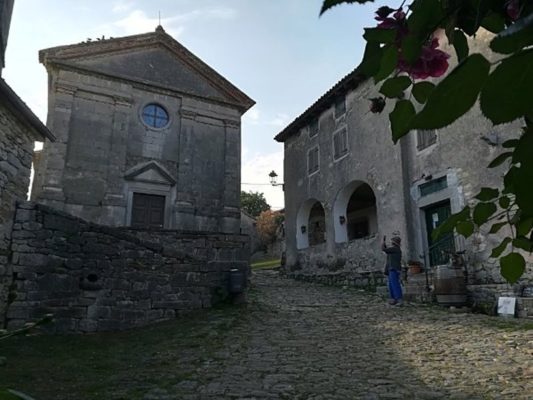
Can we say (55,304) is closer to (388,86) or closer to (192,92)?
(388,86)

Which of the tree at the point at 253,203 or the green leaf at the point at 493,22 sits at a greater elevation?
the tree at the point at 253,203

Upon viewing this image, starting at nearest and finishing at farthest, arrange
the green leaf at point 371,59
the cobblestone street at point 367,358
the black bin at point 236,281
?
the green leaf at point 371,59 → the cobblestone street at point 367,358 → the black bin at point 236,281

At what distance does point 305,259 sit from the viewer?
16.4 metres

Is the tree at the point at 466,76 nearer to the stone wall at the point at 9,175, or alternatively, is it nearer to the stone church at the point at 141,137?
the stone wall at the point at 9,175

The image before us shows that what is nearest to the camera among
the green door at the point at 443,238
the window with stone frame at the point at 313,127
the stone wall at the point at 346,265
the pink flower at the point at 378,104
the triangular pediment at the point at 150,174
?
the pink flower at the point at 378,104

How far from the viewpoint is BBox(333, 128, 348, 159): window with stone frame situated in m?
14.6

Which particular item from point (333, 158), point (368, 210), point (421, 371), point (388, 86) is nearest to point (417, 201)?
point (333, 158)

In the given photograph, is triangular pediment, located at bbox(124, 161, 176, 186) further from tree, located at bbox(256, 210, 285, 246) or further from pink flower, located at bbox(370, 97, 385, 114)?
tree, located at bbox(256, 210, 285, 246)

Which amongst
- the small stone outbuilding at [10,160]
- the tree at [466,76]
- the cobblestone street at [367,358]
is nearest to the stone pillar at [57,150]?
the small stone outbuilding at [10,160]

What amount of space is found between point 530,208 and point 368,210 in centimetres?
1711

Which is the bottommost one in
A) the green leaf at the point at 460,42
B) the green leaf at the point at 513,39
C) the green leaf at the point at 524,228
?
the green leaf at the point at 524,228

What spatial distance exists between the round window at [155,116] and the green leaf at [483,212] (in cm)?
1473

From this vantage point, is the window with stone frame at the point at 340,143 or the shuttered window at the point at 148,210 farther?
the window with stone frame at the point at 340,143

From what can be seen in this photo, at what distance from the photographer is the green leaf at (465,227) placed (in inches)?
53.1
